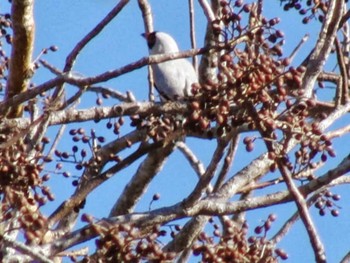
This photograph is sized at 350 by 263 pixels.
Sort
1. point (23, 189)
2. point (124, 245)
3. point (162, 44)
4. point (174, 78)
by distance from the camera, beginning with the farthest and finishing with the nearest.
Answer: point (162, 44) < point (174, 78) < point (23, 189) < point (124, 245)

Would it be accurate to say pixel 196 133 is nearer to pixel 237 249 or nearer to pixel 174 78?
pixel 237 249

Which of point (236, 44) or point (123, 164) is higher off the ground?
point (236, 44)

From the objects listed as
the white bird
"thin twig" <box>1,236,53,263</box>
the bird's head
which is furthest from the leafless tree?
the bird's head

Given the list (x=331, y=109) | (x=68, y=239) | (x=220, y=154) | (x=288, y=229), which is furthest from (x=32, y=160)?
(x=331, y=109)

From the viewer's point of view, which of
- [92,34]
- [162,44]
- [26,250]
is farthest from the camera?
[162,44]

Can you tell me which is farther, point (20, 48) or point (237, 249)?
point (20, 48)

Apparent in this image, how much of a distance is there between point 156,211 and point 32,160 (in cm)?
54

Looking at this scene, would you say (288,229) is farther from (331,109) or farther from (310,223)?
(310,223)

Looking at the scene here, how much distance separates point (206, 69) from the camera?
470 centimetres

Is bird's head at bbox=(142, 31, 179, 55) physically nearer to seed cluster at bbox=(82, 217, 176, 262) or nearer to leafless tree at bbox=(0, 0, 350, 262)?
leafless tree at bbox=(0, 0, 350, 262)

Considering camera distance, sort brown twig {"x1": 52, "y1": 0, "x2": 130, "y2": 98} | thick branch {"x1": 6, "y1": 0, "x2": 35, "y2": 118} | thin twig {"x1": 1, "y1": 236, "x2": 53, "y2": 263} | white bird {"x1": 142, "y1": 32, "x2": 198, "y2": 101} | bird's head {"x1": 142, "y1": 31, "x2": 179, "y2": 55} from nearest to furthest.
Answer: thin twig {"x1": 1, "y1": 236, "x2": 53, "y2": 263} → brown twig {"x1": 52, "y1": 0, "x2": 130, "y2": 98} → thick branch {"x1": 6, "y1": 0, "x2": 35, "y2": 118} → white bird {"x1": 142, "y1": 32, "x2": 198, "y2": 101} → bird's head {"x1": 142, "y1": 31, "x2": 179, "y2": 55}

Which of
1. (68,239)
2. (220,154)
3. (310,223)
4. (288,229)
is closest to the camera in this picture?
(310,223)

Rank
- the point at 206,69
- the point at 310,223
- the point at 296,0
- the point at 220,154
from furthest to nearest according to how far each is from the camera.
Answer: the point at 296,0, the point at 206,69, the point at 220,154, the point at 310,223

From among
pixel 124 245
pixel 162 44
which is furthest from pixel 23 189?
pixel 162 44
